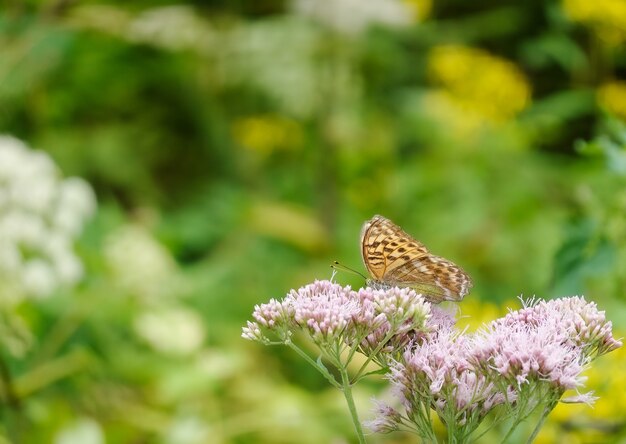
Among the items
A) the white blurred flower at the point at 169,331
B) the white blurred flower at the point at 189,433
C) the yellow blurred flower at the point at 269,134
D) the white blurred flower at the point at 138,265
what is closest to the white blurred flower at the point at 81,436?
the white blurred flower at the point at 189,433

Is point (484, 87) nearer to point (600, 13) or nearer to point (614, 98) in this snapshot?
point (614, 98)

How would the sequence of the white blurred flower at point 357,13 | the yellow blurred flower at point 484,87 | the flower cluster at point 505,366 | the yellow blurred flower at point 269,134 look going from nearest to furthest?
the flower cluster at point 505,366, the yellow blurred flower at point 484,87, the white blurred flower at point 357,13, the yellow blurred flower at point 269,134

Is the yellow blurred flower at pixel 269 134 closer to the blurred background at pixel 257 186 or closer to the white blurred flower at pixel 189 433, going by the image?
the blurred background at pixel 257 186

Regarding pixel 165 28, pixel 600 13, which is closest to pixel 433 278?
pixel 600 13

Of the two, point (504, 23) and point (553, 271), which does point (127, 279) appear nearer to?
point (553, 271)

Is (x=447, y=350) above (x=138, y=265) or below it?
below

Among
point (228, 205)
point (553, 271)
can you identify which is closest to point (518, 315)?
point (553, 271)

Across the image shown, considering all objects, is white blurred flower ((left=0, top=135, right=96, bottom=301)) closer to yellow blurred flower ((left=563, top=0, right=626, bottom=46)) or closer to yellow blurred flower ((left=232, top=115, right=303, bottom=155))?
yellow blurred flower ((left=563, top=0, right=626, bottom=46))
